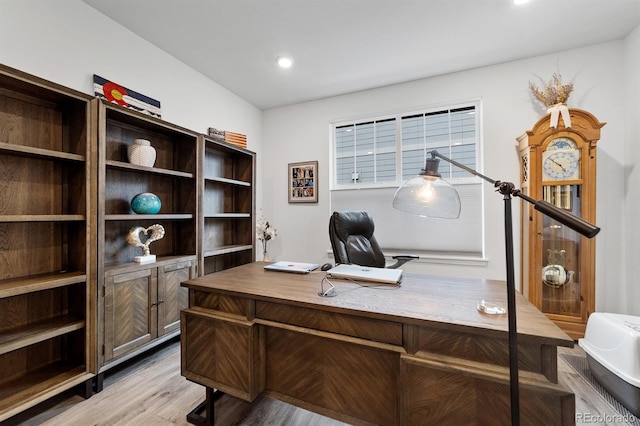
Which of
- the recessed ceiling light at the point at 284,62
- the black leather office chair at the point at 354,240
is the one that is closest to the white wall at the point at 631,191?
the black leather office chair at the point at 354,240

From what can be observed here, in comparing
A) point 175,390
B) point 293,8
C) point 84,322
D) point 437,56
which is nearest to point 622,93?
point 437,56

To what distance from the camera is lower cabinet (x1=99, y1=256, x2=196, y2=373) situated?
6.09 ft

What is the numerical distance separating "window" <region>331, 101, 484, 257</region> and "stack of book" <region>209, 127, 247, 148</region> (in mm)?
1255

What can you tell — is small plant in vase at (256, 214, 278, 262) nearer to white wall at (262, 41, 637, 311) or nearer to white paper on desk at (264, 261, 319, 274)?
white wall at (262, 41, 637, 311)

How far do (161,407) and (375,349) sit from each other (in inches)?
58.7

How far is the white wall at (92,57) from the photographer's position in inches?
66.9

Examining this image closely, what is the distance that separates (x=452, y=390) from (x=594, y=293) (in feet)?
7.81

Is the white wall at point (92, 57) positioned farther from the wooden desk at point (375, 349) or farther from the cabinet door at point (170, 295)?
the wooden desk at point (375, 349)

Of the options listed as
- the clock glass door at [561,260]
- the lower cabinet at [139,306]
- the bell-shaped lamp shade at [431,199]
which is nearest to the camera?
the bell-shaped lamp shade at [431,199]

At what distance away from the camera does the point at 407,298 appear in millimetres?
1274

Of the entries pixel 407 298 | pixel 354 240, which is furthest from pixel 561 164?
pixel 407 298

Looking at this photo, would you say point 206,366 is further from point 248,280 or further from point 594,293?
point 594,293

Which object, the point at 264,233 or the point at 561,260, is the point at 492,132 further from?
the point at 264,233

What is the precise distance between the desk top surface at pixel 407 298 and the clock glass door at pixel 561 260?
1.51 m
